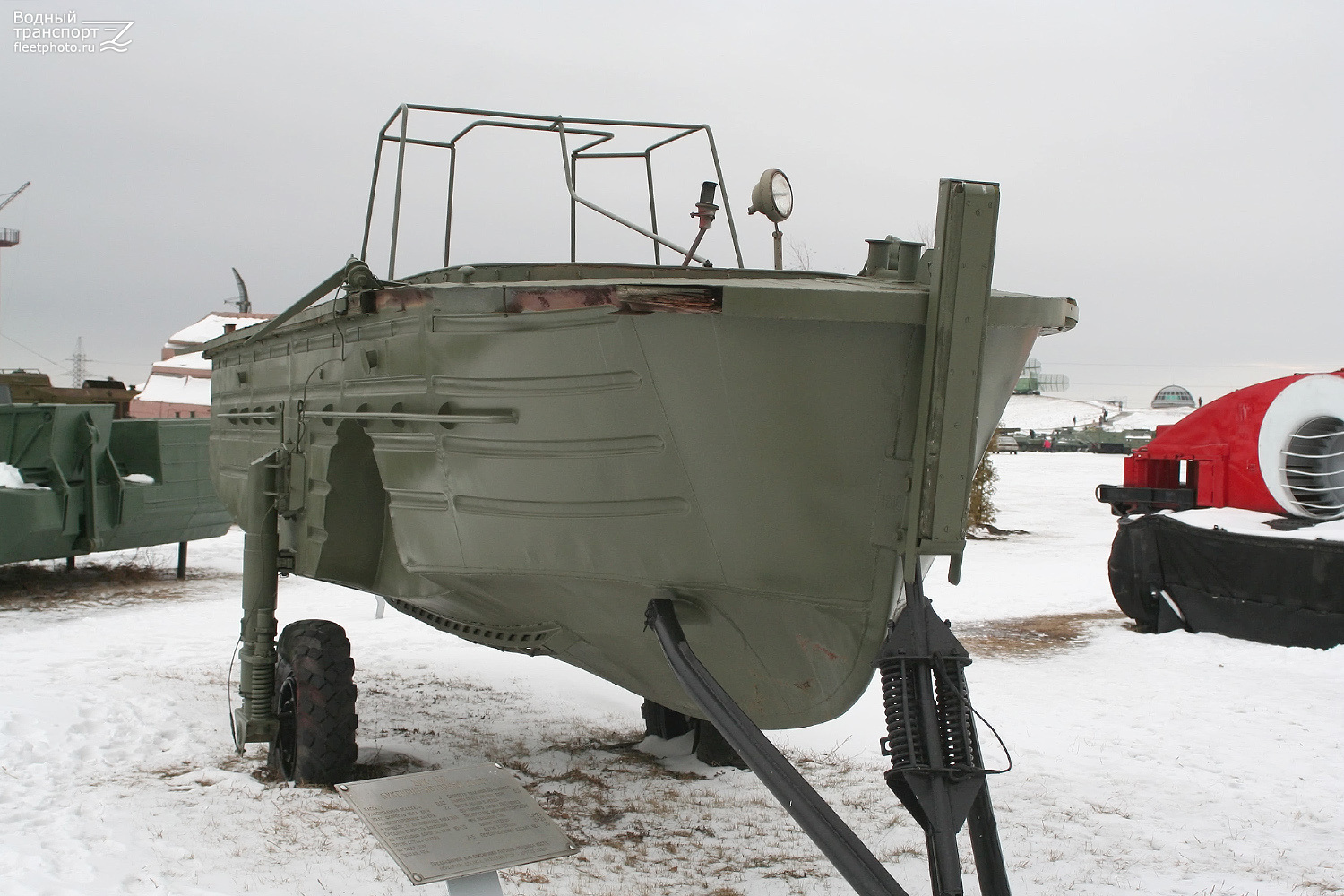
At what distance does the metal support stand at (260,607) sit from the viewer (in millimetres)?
4824

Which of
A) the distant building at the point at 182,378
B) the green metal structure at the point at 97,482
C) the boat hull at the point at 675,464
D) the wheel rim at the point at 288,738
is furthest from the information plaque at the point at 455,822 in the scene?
the distant building at the point at 182,378

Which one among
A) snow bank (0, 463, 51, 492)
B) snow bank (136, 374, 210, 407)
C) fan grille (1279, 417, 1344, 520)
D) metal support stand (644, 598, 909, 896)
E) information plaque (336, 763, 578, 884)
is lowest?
information plaque (336, 763, 578, 884)

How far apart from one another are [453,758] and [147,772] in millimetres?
1317

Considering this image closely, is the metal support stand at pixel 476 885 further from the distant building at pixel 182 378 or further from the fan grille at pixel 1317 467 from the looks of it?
the distant building at pixel 182 378

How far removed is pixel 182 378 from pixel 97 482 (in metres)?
28.7

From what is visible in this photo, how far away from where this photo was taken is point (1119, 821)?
4598 millimetres

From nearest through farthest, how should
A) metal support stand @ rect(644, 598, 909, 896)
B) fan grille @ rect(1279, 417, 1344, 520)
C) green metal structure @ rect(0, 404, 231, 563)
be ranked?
1. metal support stand @ rect(644, 598, 909, 896)
2. fan grille @ rect(1279, 417, 1344, 520)
3. green metal structure @ rect(0, 404, 231, 563)

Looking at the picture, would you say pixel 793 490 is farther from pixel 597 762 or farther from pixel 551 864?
pixel 597 762

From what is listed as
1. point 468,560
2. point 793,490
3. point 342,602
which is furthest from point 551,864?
point 342,602

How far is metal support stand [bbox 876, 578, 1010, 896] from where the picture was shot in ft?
9.01

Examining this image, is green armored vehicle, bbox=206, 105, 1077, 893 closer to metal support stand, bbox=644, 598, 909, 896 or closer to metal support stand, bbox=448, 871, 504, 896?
metal support stand, bbox=644, 598, 909, 896

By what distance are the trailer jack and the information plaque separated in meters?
0.78

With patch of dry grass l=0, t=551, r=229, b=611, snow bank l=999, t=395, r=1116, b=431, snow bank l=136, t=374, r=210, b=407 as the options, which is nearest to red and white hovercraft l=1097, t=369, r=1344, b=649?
patch of dry grass l=0, t=551, r=229, b=611

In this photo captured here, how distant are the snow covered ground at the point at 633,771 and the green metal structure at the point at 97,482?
4.67 feet
